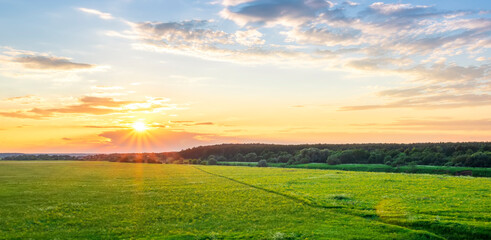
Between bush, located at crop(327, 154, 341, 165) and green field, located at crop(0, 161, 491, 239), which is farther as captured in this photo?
bush, located at crop(327, 154, 341, 165)

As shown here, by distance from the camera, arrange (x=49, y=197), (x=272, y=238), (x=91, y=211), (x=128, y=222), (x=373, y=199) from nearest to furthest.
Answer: (x=272, y=238) → (x=128, y=222) → (x=91, y=211) → (x=373, y=199) → (x=49, y=197)

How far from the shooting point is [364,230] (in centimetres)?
2341

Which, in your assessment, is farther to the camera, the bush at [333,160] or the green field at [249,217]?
the bush at [333,160]

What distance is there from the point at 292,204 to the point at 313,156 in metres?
141

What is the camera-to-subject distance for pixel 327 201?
36625 mm

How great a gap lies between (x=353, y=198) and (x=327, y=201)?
410 centimetres

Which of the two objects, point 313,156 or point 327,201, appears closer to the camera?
point 327,201

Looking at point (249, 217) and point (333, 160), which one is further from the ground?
point (249, 217)

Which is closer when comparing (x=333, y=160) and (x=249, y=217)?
(x=249, y=217)

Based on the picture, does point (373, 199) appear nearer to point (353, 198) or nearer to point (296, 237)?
point (353, 198)

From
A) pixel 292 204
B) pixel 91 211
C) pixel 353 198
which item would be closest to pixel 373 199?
pixel 353 198

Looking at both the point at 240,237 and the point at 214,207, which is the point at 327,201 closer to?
the point at 214,207

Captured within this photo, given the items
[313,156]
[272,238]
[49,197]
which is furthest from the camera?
[313,156]

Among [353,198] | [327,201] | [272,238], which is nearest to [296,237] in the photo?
[272,238]
